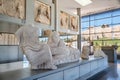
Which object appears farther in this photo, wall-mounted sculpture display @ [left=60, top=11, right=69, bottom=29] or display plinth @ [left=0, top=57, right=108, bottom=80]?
wall-mounted sculpture display @ [left=60, top=11, right=69, bottom=29]

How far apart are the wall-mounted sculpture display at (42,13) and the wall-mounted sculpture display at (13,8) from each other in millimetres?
662

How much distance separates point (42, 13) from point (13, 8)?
140cm

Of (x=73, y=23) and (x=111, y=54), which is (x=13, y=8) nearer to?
(x=73, y=23)

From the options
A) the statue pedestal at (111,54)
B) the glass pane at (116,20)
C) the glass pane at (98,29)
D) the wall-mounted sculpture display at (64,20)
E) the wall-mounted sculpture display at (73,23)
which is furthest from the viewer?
the glass pane at (98,29)

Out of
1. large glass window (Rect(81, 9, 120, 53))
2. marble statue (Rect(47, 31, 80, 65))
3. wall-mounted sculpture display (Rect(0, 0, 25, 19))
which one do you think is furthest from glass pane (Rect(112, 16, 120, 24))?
marble statue (Rect(47, 31, 80, 65))

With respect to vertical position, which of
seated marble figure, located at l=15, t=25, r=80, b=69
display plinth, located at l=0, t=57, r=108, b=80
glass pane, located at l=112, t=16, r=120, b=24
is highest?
glass pane, located at l=112, t=16, r=120, b=24

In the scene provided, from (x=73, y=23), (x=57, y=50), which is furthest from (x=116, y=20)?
(x=57, y=50)

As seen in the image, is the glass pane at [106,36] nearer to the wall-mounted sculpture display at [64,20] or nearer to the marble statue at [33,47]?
the wall-mounted sculpture display at [64,20]

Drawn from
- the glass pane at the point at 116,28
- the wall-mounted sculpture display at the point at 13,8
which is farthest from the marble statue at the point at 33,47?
the glass pane at the point at 116,28

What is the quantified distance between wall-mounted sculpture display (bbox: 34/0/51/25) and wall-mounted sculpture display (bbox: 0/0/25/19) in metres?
0.66

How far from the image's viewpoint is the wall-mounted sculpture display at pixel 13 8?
4.07m

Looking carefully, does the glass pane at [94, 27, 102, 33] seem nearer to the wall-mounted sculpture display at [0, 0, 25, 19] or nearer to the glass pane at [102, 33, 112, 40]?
the glass pane at [102, 33, 112, 40]

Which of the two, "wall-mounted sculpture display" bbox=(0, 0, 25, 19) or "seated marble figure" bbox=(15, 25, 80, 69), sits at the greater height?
"wall-mounted sculpture display" bbox=(0, 0, 25, 19)

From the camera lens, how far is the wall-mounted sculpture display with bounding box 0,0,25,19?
13.4 ft
